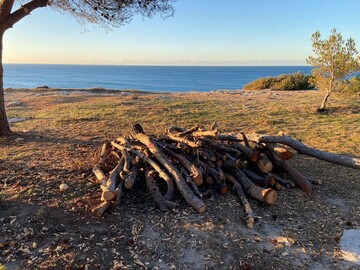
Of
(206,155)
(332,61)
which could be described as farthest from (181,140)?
(332,61)

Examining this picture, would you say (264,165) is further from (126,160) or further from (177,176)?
(126,160)

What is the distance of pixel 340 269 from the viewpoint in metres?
4.07

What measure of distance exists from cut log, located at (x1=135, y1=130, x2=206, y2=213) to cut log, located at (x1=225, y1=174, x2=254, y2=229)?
69 cm

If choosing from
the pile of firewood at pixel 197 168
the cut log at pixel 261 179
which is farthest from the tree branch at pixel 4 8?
the cut log at pixel 261 179

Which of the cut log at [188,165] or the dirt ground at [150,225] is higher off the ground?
the cut log at [188,165]

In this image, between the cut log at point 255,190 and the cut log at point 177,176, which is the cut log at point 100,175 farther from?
the cut log at point 255,190

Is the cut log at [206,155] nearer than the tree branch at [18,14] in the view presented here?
Yes

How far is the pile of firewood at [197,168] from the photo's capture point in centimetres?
525

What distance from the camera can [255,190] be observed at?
5.51 meters

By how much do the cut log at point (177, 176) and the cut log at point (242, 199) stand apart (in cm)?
69

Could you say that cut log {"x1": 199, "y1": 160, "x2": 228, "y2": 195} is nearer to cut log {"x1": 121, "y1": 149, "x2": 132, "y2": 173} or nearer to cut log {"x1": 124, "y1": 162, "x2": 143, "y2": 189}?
cut log {"x1": 124, "y1": 162, "x2": 143, "y2": 189}

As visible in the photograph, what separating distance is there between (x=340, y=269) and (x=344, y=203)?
2.13 m

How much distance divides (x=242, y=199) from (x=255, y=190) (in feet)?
1.02

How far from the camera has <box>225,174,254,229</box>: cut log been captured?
4.84 m
